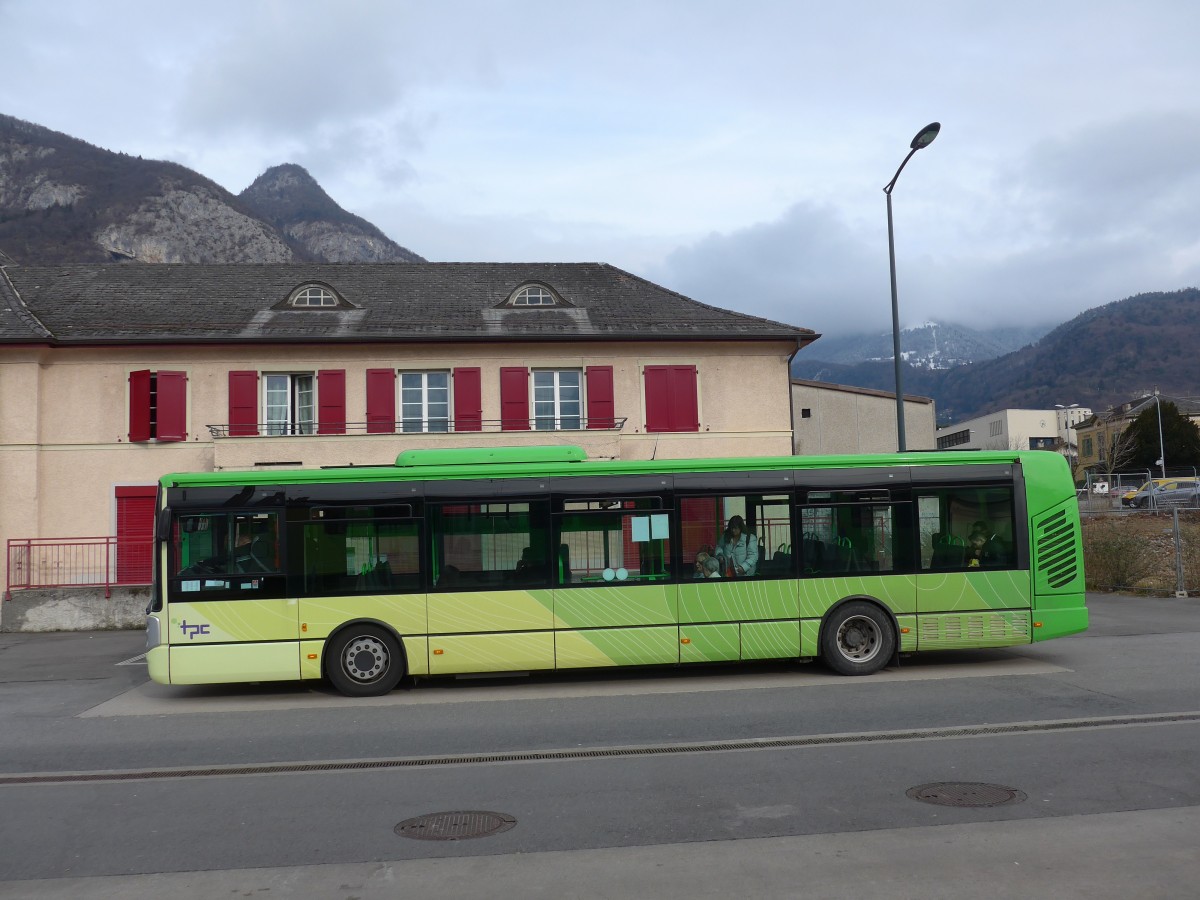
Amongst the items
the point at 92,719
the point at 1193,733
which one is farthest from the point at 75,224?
the point at 1193,733

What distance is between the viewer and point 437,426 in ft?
86.5

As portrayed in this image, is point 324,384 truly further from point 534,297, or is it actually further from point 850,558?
point 850,558

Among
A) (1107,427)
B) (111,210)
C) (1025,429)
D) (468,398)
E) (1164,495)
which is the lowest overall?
(1164,495)

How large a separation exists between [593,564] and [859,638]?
11.4 feet

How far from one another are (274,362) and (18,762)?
60.1 feet

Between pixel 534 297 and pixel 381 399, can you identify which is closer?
pixel 381 399

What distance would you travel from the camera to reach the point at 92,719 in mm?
11023

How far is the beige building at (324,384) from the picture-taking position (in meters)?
25.1

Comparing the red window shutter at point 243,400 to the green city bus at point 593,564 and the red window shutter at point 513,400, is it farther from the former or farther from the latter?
the green city bus at point 593,564

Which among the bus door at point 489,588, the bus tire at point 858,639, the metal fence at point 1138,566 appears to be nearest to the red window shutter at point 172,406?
the bus door at point 489,588

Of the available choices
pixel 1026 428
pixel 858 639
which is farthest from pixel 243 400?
pixel 1026 428

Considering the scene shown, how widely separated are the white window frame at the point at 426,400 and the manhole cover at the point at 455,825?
20011 millimetres

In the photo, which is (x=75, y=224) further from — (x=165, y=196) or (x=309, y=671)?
(x=309, y=671)

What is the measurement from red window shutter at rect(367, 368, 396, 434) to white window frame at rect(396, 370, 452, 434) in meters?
0.30
